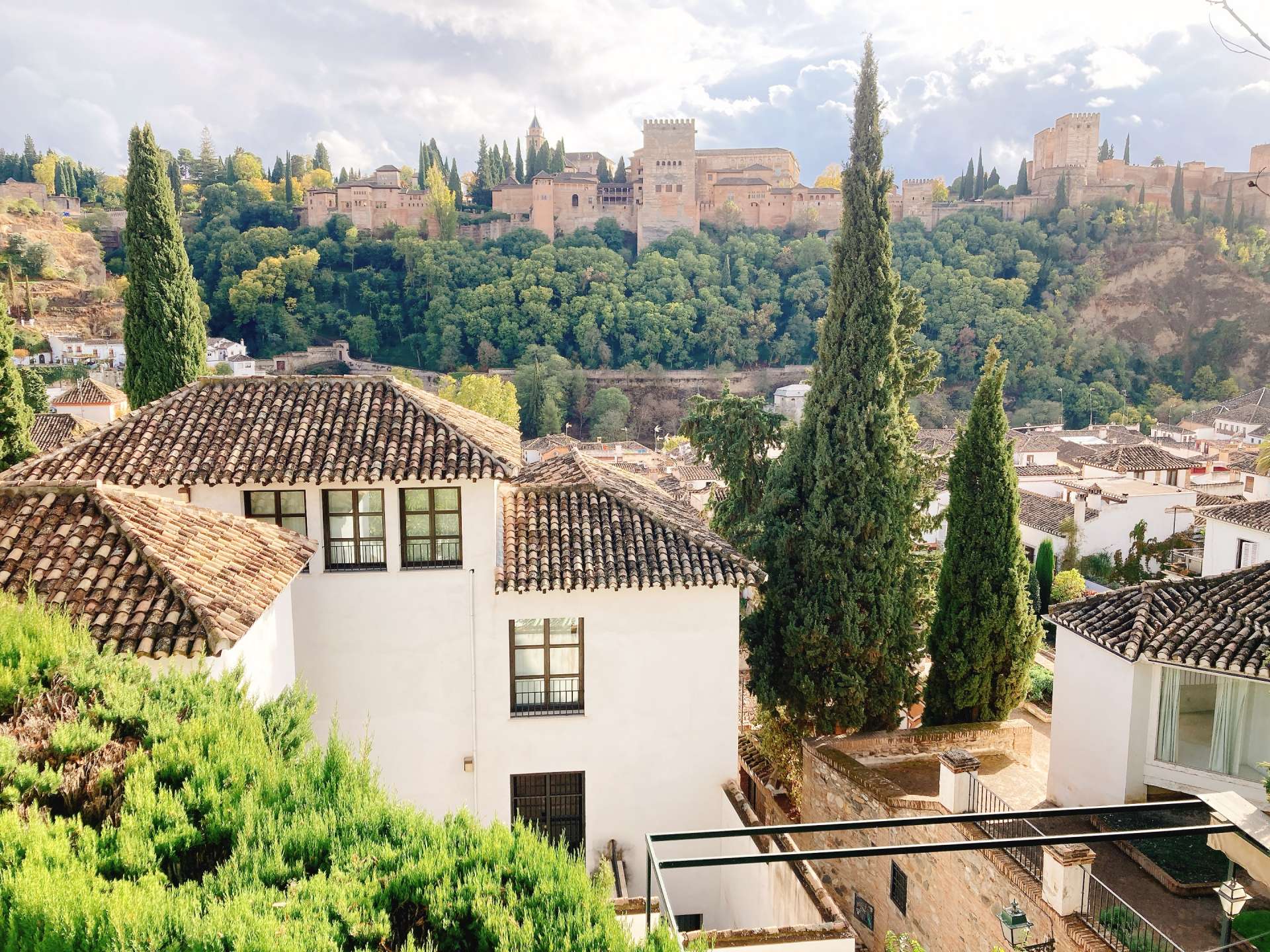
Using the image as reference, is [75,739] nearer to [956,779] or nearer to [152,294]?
[956,779]

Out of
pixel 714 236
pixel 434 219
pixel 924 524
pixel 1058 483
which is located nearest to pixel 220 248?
pixel 434 219

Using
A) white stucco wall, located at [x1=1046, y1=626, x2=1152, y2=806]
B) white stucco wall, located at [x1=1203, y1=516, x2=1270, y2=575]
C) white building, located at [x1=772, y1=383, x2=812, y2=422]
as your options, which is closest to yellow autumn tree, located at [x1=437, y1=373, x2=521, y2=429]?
white building, located at [x1=772, y1=383, x2=812, y2=422]

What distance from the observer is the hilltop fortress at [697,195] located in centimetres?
8138

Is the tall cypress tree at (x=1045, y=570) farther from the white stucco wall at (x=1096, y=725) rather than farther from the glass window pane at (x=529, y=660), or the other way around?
the glass window pane at (x=529, y=660)

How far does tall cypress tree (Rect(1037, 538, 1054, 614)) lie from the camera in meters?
25.7

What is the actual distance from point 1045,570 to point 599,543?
65.7ft

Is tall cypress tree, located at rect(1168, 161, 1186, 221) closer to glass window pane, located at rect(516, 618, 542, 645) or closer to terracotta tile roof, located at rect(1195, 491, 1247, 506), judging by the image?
terracotta tile roof, located at rect(1195, 491, 1247, 506)

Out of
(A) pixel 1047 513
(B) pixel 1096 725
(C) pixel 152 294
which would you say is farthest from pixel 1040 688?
(C) pixel 152 294

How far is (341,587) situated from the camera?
991cm

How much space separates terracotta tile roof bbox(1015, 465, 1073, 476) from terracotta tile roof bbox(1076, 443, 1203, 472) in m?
0.90

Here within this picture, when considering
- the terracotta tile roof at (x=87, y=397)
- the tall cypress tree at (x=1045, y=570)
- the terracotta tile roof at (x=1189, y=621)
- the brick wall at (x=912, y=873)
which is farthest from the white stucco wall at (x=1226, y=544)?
the terracotta tile roof at (x=87, y=397)

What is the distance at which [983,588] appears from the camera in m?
13.2

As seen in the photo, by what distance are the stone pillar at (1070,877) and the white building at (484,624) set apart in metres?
3.65

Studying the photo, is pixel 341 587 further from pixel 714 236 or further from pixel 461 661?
pixel 714 236
